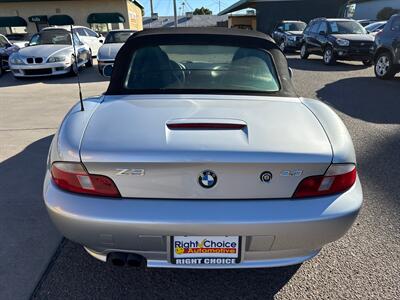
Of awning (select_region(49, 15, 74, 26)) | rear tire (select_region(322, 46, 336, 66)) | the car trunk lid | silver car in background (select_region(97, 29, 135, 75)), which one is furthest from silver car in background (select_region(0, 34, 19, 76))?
awning (select_region(49, 15, 74, 26))

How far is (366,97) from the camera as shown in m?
7.31

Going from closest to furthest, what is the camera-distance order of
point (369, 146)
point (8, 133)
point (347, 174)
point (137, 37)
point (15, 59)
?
point (347, 174)
point (137, 37)
point (369, 146)
point (8, 133)
point (15, 59)

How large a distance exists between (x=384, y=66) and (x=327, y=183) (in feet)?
29.2

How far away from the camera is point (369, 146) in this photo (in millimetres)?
4523

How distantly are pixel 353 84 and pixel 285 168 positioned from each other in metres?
8.25

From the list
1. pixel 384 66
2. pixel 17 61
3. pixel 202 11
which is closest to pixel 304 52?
pixel 384 66

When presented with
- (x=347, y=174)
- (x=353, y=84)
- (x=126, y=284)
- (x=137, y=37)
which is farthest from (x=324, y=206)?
(x=353, y=84)

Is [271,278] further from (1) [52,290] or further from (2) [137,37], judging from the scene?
(2) [137,37]

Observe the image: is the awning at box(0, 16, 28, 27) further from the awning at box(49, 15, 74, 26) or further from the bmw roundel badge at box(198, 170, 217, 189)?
the bmw roundel badge at box(198, 170, 217, 189)

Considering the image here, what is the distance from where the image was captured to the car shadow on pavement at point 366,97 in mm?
6004

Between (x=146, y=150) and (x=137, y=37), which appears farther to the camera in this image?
(x=137, y=37)

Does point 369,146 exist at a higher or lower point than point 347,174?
lower

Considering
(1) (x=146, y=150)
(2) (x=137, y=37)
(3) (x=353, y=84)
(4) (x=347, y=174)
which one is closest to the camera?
(1) (x=146, y=150)

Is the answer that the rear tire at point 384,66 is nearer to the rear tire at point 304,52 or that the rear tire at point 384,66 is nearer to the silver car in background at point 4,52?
the rear tire at point 304,52
